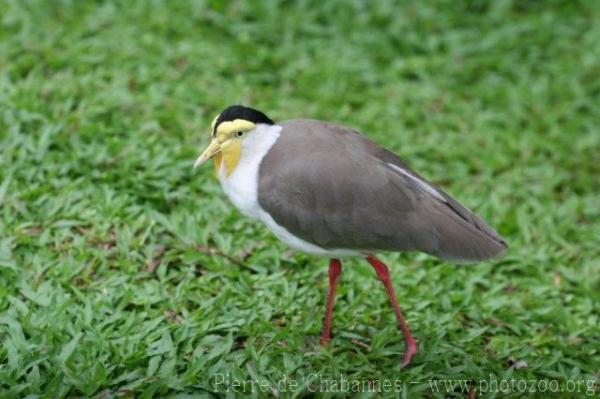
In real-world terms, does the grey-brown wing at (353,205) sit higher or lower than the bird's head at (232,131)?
lower

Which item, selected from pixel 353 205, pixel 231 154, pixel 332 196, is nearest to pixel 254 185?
pixel 231 154

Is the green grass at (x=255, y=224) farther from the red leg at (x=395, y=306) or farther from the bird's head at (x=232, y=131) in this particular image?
the bird's head at (x=232, y=131)

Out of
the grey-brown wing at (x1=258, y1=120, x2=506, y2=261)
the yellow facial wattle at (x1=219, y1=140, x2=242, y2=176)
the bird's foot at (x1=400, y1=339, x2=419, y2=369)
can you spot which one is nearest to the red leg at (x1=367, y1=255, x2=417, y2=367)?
the bird's foot at (x1=400, y1=339, x2=419, y2=369)

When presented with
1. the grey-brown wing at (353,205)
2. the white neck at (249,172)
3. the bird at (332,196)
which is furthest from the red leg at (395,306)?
the white neck at (249,172)

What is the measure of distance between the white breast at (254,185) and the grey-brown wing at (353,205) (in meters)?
0.05

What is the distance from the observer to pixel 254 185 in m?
4.50

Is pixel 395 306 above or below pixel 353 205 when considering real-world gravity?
below

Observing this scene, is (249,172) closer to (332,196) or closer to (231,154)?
(231,154)

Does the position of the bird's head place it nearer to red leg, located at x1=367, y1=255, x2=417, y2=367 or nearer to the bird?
the bird

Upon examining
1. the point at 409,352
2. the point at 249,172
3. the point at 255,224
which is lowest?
the point at 409,352

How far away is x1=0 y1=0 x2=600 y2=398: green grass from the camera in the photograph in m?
4.68

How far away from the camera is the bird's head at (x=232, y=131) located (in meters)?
4.57

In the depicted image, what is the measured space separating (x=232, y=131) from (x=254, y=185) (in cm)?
32

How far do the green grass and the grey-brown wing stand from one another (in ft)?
2.25
